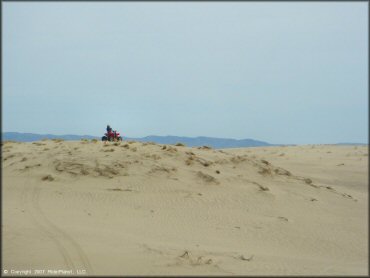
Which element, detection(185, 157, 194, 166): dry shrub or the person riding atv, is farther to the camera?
the person riding atv

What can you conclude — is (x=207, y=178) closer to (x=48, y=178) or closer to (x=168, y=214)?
(x=168, y=214)

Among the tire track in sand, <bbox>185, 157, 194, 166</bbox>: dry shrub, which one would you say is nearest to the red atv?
<bbox>185, 157, 194, 166</bbox>: dry shrub

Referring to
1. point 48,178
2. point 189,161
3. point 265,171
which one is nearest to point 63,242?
point 48,178

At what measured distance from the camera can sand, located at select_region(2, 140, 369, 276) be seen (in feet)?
20.3

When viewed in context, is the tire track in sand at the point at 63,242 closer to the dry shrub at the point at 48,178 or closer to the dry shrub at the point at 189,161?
the dry shrub at the point at 48,178

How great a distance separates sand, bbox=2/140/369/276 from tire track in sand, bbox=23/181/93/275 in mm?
17

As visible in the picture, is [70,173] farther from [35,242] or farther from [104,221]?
[35,242]

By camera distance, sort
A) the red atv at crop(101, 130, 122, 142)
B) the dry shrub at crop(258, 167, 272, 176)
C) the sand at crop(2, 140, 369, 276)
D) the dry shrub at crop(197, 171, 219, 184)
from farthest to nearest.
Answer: the red atv at crop(101, 130, 122, 142), the dry shrub at crop(258, 167, 272, 176), the dry shrub at crop(197, 171, 219, 184), the sand at crop(2, 140, 369, 276)

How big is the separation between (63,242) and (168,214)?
13.4ft

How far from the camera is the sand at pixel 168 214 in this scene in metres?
6.19

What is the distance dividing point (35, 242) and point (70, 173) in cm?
653

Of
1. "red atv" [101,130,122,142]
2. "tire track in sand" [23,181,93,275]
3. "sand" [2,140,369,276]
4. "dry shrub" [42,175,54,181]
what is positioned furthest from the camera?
"red atv" [101,130,122,142]

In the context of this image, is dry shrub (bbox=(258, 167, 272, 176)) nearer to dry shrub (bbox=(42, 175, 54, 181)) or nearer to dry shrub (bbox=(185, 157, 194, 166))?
dry shrub (bbox=(185, 157, 194, 166))

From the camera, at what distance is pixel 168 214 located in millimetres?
10445
